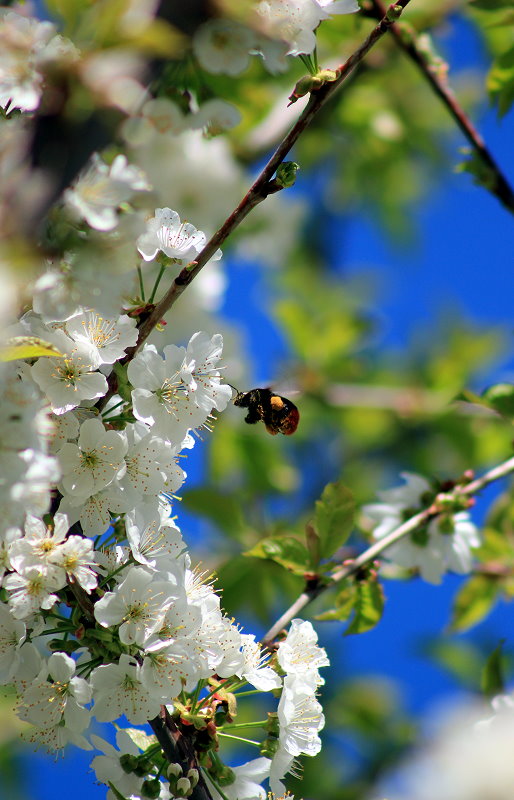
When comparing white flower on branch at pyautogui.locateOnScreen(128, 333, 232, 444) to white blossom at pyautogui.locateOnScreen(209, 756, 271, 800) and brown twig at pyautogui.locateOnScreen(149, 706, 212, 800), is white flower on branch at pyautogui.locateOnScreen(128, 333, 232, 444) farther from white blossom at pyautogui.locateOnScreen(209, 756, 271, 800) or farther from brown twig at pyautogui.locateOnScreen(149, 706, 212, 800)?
white blossom at pyautogui.locateOnScreen(209, 756, 271, 800)

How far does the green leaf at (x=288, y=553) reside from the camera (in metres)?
1.75

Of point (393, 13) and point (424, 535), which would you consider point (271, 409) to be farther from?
point (393, 13)

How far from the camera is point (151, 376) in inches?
53.9

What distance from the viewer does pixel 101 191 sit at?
3.31 ft

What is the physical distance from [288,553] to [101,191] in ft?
3.17

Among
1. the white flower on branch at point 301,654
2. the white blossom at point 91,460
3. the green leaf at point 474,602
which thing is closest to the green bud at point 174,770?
the white flower on branch at point 301,654

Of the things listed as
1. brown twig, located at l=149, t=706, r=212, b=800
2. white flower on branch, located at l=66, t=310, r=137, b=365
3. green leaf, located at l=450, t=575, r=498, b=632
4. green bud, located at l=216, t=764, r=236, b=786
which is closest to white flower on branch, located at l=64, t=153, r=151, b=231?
white flower on branch, located at l=66, t=310, r=137, b=365

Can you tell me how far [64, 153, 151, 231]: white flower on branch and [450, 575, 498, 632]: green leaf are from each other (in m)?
1.68

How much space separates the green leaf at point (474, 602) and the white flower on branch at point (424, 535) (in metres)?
0.20

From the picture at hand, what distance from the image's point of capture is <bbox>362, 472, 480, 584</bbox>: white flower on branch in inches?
83.8

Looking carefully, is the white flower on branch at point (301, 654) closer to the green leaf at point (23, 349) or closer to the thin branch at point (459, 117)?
the green leaf at point (23, 349)

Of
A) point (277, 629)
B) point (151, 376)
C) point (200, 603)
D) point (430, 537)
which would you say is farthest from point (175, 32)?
point (430, 537)

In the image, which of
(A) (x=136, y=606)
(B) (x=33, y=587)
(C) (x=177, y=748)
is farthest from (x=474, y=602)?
(B) (x=33, y=587)

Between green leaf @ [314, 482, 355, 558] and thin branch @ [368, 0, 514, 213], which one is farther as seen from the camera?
thin branch @ [368, 0, 514, 213]
